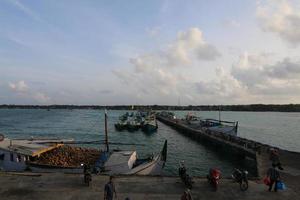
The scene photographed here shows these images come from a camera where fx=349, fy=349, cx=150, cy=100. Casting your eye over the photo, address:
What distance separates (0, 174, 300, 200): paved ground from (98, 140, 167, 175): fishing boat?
20.7ft

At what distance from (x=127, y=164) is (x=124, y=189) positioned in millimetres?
9612

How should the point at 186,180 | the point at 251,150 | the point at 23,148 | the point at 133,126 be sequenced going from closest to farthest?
1. the point at 186,180
2. the point at 23,148
3. the point at 251,150
4. the point at 133,126

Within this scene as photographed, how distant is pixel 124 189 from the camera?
19.4m

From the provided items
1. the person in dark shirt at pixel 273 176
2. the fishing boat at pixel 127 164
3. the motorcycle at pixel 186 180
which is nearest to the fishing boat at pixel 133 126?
the fishing boat at pixel 127 164

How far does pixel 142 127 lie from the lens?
9256 centimetres

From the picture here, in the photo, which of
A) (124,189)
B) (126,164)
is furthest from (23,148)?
(124,189)

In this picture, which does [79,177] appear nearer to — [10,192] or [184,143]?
[10,192]

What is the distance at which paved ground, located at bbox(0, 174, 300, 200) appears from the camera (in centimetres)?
1841

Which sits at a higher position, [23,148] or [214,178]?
[23,148]

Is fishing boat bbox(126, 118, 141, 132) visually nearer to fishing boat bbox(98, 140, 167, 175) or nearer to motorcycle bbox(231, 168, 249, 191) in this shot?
fishing boat bbox(98, 140, 167, 175)

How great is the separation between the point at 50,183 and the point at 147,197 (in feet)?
20.5

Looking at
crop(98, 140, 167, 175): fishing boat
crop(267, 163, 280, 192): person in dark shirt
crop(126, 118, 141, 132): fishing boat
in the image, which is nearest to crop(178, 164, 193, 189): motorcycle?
crop(267, 163, 280, 192): person in dark shirt

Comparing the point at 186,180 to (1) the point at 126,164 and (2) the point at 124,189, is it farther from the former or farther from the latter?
(1) the point at 126,164

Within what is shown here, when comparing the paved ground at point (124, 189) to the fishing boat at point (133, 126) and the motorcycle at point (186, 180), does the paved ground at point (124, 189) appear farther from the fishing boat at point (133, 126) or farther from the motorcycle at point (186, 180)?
the fishing boat at point (133, 126)
